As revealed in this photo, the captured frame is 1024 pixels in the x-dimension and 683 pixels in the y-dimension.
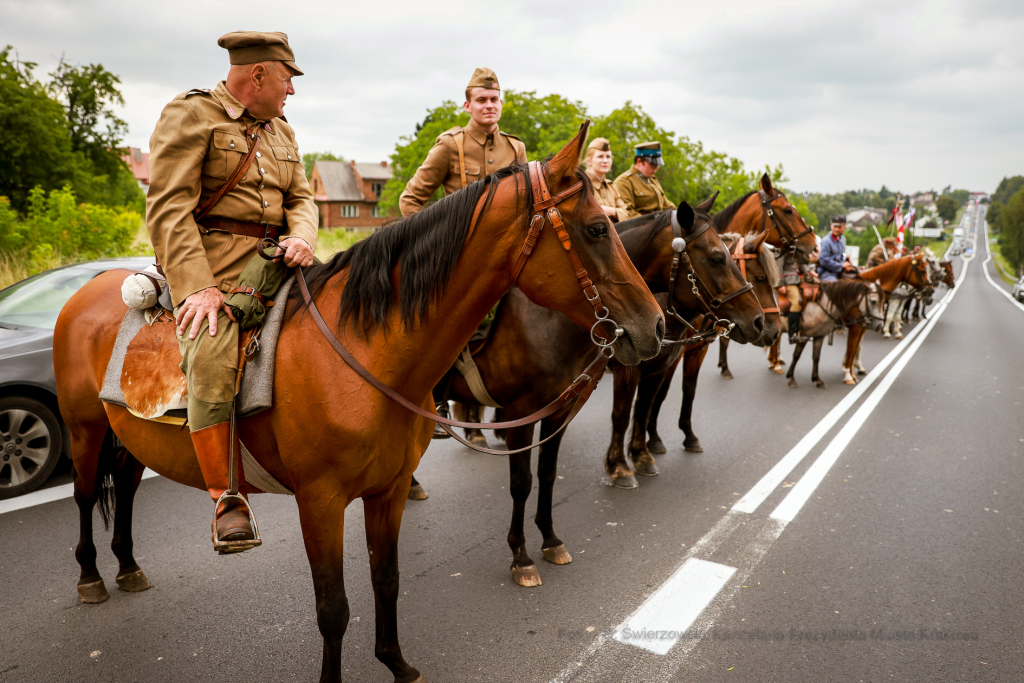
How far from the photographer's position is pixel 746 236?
20.9 ft

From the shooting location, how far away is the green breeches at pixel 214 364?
2246 mm

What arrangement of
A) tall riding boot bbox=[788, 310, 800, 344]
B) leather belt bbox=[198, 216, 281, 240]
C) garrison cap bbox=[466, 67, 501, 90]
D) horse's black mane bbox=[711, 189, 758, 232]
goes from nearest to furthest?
leather belt bbox=[198, 216, 281, 240], garrison cap bbox=[466, 67, 501, 90], horse's black mane bbox=[711, 189, 758, 232], tall riding boot bbox=[788, 310, 800, 344]

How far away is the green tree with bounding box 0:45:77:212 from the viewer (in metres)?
26.5

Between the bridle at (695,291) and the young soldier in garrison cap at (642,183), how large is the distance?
1.85 m

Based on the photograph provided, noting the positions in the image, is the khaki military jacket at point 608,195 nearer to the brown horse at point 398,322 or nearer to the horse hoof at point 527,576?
the horse hoof at point 527,576

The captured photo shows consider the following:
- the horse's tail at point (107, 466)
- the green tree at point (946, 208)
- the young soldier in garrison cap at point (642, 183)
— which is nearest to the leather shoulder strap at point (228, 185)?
the horse's tail at point (107, 466)

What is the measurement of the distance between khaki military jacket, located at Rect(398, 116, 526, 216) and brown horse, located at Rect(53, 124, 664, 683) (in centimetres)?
203

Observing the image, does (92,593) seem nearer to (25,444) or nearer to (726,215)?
(25,444)

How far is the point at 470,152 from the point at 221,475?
2.84 meters

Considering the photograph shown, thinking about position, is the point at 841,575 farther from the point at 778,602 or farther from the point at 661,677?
the point at 661,677

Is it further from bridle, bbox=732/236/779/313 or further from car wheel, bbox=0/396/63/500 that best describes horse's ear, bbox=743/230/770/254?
car wheel, bbox=0/396/63/500

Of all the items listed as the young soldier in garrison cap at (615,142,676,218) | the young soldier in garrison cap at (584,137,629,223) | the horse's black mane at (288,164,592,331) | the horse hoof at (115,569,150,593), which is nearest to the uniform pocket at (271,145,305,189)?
the horse's black mane at (288,164,592,331)

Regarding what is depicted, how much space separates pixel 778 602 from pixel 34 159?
34706 millimetres

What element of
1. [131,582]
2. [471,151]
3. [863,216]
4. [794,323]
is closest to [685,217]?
[471,151]
